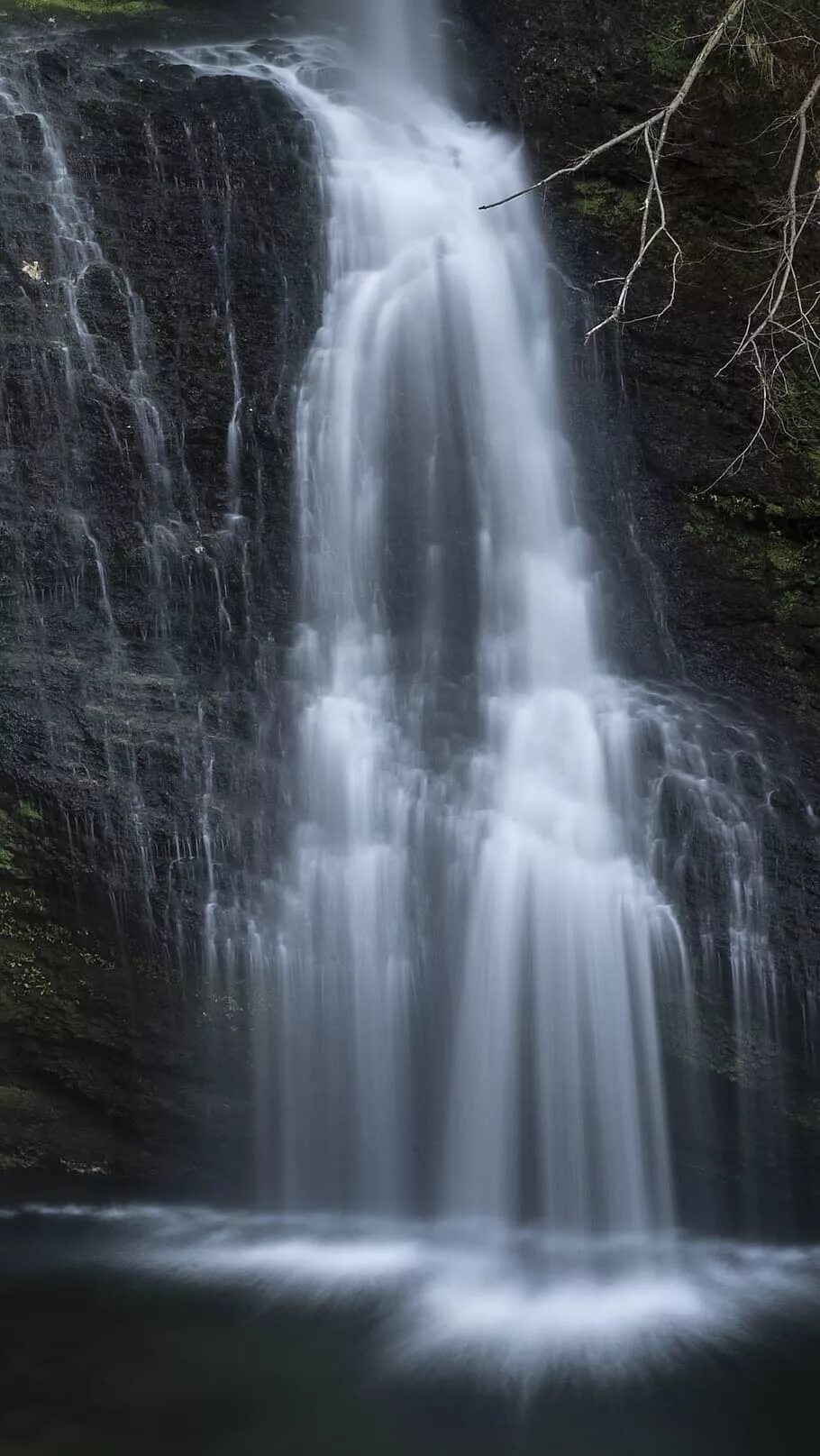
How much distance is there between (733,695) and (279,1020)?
156 inches

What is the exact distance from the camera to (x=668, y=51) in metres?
9.93

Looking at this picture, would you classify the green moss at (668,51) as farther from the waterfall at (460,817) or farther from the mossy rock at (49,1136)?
the mossy rock at (49,1136)

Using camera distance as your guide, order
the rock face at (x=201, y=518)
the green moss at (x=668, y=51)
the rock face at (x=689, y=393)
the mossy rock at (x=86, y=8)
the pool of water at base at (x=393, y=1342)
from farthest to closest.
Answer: the mossy rock at (x=86, y=8), the green moss at (x=668, y=51), the rock face at (x=689, y=393), the rock face at (x=201, y=518), the pool of water at base at (x=393, y=1342)

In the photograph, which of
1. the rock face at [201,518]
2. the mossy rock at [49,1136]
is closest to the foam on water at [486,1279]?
the mossy rock at [49,1136]

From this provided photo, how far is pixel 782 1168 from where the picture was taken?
8.21 metres

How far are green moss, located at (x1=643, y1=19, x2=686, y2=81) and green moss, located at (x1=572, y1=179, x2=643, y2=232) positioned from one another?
0.93 m

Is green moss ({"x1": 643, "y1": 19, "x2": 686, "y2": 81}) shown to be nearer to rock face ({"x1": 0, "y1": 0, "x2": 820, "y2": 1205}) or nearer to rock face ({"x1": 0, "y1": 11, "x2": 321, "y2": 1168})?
rock face ({"x1": 0, "y1": 0, "x2": 820, "y2": 1205})

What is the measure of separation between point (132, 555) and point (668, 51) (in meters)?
5.79

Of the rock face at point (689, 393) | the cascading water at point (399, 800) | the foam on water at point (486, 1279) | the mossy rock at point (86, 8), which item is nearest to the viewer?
the foam on water at point (486, 1279)

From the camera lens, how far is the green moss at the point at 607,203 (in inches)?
392

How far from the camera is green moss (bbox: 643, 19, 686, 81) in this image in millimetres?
9922

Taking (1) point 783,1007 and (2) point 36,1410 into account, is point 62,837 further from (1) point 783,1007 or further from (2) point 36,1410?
(1) point 783,1007

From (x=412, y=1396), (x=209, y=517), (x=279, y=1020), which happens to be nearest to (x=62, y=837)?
(x=279, y=1020)

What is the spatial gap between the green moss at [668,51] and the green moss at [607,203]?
93 cm
